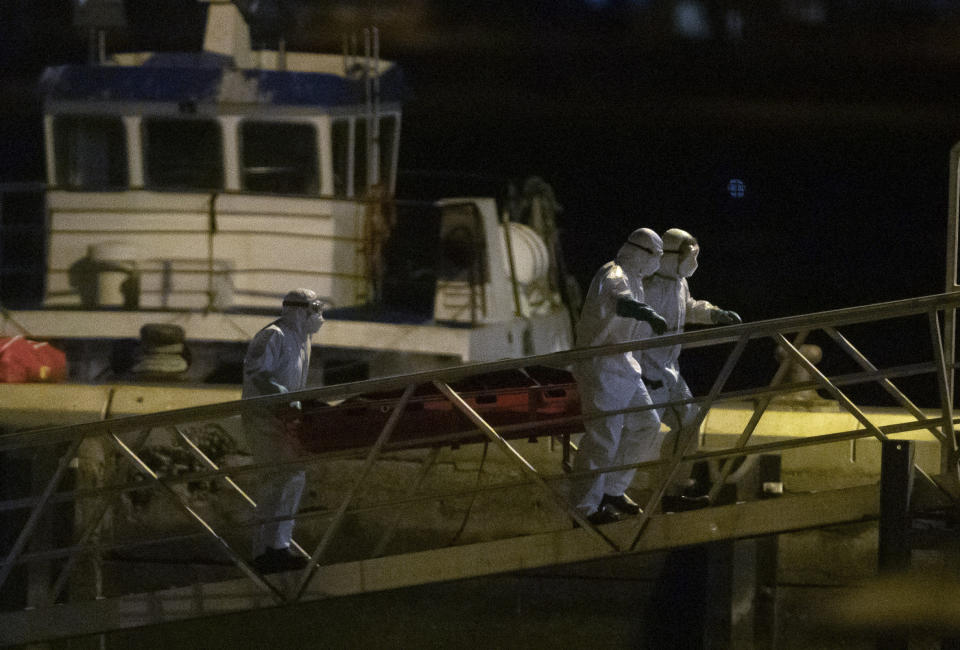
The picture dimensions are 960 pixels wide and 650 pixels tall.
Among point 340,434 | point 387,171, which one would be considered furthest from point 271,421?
point 387,171

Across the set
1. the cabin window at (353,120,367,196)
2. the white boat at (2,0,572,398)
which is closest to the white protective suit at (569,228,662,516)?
the white boat at (2,0,572,398)

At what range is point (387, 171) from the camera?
11828mm

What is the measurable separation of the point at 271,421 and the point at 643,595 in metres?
3.17

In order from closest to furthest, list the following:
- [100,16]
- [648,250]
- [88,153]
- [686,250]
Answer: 1. [648,250]
2. [686,250]
3. [88,153]
4. [100,16]

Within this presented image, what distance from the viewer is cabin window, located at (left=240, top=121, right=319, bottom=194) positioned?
35.5 feet

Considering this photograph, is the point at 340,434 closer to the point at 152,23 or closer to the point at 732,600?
the point at 732,600

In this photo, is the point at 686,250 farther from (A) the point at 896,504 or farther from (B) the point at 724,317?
(A) the point at 896,504

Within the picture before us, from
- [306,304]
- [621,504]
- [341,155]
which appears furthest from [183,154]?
[621,504]

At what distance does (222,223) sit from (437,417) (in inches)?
217

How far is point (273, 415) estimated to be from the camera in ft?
18.9

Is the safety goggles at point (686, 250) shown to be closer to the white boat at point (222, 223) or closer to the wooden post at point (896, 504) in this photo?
the wooden post at point (896, 504)

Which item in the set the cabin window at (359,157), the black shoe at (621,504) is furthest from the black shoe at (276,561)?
the cabin window at (359,157)

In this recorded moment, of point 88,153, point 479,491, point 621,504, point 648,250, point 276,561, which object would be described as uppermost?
point 648,250

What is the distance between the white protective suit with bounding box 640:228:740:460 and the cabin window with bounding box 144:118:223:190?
18.7 feet
